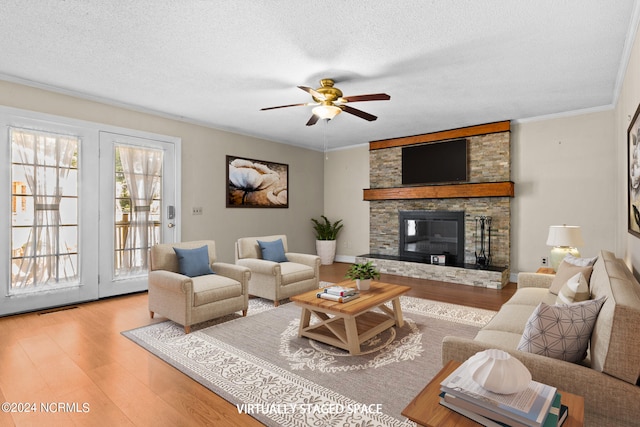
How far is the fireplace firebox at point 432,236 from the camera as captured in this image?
599 centimetres

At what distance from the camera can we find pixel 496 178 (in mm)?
5574

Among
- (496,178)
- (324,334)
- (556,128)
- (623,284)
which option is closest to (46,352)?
(324,334)

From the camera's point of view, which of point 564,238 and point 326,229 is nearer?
point 564,238

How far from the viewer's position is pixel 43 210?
399cm

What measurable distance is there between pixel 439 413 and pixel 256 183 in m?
5.65

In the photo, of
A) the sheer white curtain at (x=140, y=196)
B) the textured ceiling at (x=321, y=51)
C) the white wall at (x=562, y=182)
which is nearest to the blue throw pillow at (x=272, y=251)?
the sheer white curtain at (x=140, y=196)

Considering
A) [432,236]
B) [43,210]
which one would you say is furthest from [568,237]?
[43,210]

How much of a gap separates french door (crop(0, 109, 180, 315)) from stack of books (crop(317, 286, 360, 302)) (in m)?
3.13

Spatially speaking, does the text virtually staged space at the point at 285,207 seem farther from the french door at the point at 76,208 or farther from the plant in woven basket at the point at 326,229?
the plant in woven basket at the point at 326,229

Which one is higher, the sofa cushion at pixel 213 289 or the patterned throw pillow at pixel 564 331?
the patterned throw pillow at pixel 564 331

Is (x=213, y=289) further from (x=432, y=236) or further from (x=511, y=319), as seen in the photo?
(x=432, y=236)

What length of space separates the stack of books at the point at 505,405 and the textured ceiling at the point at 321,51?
240 centimetres

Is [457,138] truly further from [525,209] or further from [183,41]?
[183,41]

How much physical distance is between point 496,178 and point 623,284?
4279mm
